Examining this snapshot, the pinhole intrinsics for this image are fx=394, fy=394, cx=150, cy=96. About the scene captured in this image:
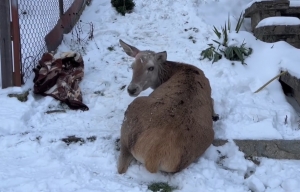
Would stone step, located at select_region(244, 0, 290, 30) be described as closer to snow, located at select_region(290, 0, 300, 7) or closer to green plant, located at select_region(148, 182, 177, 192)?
→ snow, located at select_region(290, 0, 300, 7)

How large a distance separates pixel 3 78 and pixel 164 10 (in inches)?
203

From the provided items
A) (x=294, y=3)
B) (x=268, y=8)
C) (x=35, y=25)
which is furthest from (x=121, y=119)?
(x=294, y=3)

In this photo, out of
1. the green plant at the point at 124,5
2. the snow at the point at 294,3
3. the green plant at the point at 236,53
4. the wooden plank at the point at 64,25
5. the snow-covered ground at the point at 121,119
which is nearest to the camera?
the snow-covered ground at the point at 121,119

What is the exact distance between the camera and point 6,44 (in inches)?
→ 236

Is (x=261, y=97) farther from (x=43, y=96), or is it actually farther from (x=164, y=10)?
(x=164, y=10)

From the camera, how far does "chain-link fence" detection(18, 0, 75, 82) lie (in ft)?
22.0

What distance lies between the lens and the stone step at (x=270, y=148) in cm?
497

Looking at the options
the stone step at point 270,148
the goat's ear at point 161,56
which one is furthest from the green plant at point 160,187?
the goat's ear at point 161,56

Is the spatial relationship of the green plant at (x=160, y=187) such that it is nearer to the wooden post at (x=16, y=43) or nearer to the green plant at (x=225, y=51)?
the wooden post at (x=16, y=43)

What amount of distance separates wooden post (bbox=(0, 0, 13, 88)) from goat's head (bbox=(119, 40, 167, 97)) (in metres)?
1.94

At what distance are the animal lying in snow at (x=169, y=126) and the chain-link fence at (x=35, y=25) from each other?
2158mm

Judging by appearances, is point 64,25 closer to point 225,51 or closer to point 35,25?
point 35,25

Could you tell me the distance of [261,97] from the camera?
248 inches

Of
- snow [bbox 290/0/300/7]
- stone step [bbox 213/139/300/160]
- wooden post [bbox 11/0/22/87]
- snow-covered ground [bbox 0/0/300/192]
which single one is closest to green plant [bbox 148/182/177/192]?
snow-covered ground [bbox 0/0/300/192]
